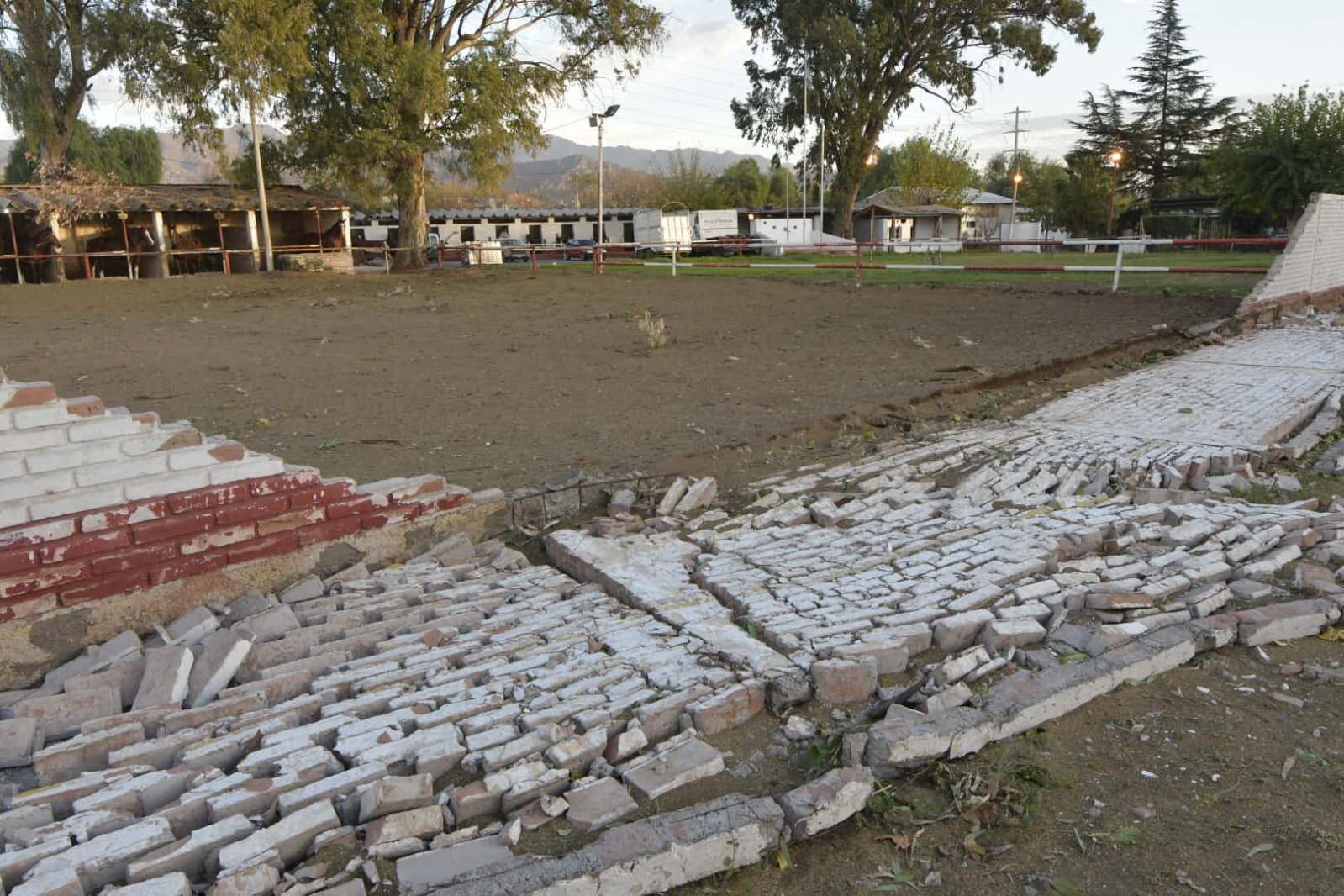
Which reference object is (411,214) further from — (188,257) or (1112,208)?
(1112,208)

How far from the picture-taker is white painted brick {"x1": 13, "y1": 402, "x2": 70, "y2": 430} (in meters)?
3.76

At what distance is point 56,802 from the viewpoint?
2844 millimetres

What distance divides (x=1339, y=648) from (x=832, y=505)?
2.54 metres

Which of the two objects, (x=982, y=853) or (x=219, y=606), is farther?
(x=219, y=606)

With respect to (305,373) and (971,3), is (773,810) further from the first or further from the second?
(971,3)

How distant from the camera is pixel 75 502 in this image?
155 inches

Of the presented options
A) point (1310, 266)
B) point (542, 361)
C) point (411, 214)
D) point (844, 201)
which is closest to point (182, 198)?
point (411, 214)

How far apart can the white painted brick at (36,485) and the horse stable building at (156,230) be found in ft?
85.9

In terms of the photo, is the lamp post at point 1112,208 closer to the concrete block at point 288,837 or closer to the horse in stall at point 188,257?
the horse in stall at point 188,257

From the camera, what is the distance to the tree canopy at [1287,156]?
35.6 metres

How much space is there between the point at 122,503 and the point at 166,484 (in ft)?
0.65

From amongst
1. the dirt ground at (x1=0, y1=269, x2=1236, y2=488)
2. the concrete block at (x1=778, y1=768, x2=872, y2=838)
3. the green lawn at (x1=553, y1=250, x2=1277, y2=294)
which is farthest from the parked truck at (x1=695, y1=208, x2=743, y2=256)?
the concrete block at (x1=778, y1=768, x2=872, y2=838)

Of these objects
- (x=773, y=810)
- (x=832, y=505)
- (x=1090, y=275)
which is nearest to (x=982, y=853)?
(x=773, y=810)

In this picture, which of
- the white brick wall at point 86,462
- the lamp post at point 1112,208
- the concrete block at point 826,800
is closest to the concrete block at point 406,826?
the concrete block at point 826,800
